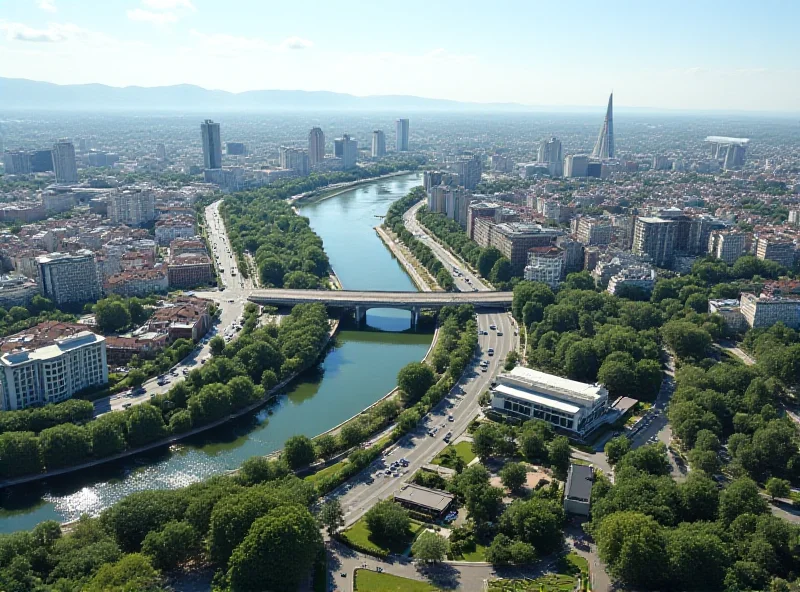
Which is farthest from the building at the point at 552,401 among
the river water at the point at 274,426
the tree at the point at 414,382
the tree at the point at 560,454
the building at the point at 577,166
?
the building at the point at 577,166

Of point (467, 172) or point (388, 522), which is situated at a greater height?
point (467, 172)

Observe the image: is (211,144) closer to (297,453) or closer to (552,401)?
(552,401)

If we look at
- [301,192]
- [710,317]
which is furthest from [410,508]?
[301,192]

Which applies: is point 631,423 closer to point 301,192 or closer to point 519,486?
point 519,486

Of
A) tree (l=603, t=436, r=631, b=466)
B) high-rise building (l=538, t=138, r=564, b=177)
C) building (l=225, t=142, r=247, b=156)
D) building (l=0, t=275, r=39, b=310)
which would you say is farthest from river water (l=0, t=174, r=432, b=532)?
building (l=225, t=142, r=247, b=156)

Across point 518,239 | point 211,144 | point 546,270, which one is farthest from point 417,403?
point 211,144

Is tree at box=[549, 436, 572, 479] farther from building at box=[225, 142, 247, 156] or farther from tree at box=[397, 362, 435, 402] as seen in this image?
building at box=[225, 142, 247, 156]

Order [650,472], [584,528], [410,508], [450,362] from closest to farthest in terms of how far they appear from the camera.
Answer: [584,528]
[410,508]
[650,472]
[450,362]
